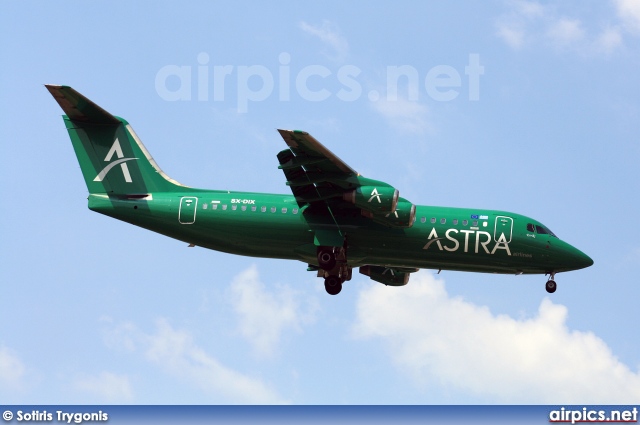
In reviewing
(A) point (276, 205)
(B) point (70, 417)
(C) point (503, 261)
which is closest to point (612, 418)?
(C) point (503, 261)

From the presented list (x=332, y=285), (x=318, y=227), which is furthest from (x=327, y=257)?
(x=332, y=285)

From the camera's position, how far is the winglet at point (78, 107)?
1224 inches

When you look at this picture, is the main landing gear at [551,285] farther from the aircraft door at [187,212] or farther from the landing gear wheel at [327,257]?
the aircraft door at [187,212]

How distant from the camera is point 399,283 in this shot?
3625 cm

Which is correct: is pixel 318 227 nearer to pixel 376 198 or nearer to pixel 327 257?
pixel 327 257

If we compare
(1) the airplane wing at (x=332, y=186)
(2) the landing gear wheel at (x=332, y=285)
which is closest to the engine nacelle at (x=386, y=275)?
(2) the landing gear wheel at (x=332, y=285)

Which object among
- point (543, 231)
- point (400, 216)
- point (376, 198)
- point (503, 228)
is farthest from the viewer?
point (543, 231)

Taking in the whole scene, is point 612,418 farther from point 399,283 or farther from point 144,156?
point 144,156

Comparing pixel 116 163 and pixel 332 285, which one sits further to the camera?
pixel 332 285

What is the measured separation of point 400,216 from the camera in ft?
101

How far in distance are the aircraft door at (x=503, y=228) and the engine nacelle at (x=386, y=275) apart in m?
4.89

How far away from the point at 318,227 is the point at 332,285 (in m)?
2.36

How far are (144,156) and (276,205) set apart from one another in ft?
14.4

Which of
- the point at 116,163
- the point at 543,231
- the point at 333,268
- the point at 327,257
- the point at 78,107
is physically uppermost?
the point at 78,107
